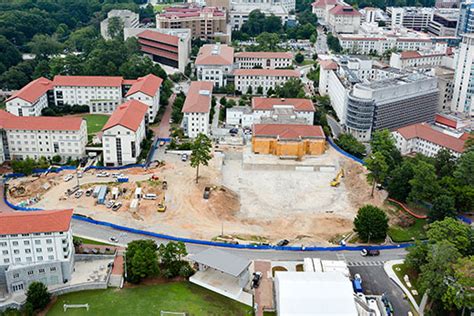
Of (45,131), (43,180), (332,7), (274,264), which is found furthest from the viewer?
(332,7)

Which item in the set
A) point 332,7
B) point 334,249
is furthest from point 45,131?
point 332,7

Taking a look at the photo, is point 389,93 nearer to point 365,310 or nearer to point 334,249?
point 334,249

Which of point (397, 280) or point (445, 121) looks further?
point (445, 121)

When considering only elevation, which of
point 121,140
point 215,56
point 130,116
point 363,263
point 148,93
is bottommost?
point 363,263

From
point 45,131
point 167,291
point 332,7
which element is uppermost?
point 332,7

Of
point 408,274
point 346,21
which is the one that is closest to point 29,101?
point 408,274

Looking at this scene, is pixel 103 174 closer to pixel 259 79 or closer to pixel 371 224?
pixel 371 224

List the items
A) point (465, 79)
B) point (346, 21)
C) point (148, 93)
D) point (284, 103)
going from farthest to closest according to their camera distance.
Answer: point (346, 21) → point (465, 79) → point (284, 103) → point (148, 93)

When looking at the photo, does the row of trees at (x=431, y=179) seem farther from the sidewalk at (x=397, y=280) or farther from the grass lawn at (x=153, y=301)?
the grass lawn at (x=153, y=301)

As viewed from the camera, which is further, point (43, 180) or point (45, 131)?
point (45, 131)
